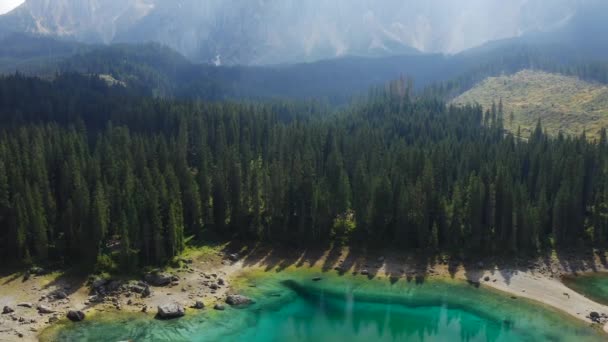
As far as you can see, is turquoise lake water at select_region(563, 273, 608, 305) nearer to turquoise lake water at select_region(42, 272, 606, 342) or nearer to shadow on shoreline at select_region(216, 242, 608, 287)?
shadow on shoreline at select_region(216, 242, 608, 287)

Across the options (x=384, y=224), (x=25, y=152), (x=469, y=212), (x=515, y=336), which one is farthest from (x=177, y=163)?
(x=515, y=336)

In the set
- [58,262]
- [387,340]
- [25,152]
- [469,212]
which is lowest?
[387,340]

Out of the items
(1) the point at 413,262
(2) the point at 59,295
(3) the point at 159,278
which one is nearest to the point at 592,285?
(1) the point at 413,262

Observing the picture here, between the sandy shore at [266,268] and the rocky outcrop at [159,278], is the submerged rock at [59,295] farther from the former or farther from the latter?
the rocky outcrop at [159,278]

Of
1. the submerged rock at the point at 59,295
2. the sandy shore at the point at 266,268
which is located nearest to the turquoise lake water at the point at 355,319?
the sandy shore at the point at 266,268

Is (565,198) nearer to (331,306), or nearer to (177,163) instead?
(331,306)

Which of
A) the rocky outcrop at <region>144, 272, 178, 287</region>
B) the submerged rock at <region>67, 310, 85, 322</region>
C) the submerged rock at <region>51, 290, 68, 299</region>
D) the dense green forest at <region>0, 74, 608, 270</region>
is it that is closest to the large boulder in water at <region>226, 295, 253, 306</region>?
the rocky outcrop at <region>144, 272, 178, 287</region>
